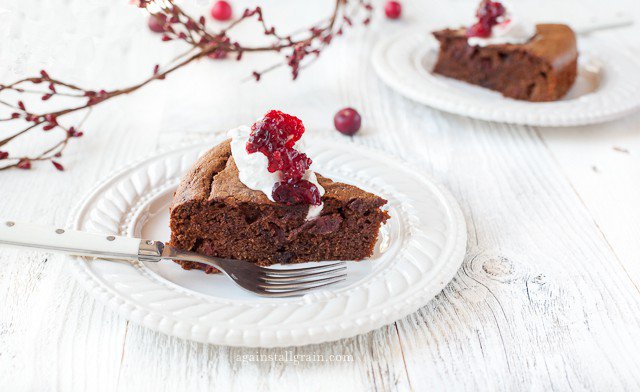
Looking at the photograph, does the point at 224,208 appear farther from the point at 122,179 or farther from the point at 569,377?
the point at 569,377

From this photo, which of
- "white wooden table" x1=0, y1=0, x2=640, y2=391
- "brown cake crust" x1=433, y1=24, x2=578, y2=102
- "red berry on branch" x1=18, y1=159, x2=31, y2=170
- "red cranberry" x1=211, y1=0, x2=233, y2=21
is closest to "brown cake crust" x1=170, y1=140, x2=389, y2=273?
"white wooden table" x1=0, y1=0, x2=640, y2=391

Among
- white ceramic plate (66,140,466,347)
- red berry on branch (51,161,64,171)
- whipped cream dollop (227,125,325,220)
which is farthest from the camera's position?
red berry on branch (51,161,64,171)

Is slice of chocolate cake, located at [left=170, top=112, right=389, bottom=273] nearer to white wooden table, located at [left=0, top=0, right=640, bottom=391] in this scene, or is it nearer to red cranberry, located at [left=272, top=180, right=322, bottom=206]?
red cranberry, located at [left=272, top=180, right=322, bottom=206]

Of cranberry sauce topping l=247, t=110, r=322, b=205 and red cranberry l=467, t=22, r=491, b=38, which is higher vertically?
cranberry sauce topping l=247, t=110, r=322, b=205

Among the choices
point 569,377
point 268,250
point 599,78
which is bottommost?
point 599,78

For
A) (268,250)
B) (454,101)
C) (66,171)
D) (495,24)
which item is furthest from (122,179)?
(495,24)

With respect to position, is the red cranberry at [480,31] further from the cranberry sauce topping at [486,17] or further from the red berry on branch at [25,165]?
the red berry on branch at [25,165]
